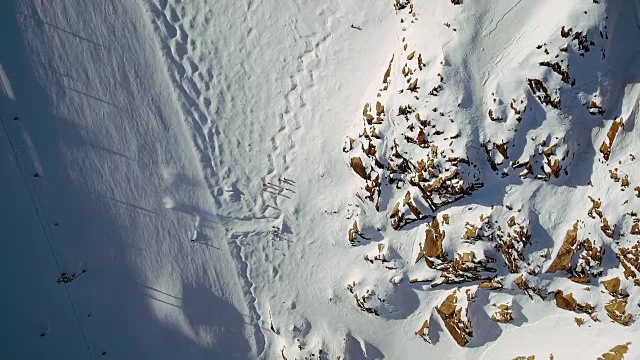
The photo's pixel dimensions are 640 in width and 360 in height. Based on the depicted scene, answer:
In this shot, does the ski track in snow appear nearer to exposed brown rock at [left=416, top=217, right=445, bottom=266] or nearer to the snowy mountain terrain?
the snowy mountain terrain

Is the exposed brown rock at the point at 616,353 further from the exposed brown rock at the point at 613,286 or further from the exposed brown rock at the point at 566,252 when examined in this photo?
the exposed brown rock at the point at 566,252

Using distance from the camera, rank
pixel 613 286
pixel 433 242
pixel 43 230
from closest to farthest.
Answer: pixel 613 286, pixel 433 242, pixel 43 230

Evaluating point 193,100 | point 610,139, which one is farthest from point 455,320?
point 193,100

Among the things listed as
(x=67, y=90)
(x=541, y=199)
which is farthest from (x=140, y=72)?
(x=541, y=199)

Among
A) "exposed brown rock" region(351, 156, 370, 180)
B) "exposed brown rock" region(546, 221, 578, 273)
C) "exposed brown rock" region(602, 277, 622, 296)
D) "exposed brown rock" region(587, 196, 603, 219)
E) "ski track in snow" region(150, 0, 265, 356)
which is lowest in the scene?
"exposed brown rock" region(602, 277, 622, 296)

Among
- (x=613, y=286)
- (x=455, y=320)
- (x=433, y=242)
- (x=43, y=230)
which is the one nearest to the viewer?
(x=613, y=286)

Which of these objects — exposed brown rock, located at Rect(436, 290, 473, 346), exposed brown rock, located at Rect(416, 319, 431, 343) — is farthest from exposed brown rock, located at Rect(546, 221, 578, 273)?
exposed brown rock, located at Rect(416, 319, 431, 343)

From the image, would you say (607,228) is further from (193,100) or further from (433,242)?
(193,100)

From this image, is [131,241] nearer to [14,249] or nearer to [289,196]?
[14,249]

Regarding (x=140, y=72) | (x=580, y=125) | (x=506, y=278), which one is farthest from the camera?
(x=140, y=72)
